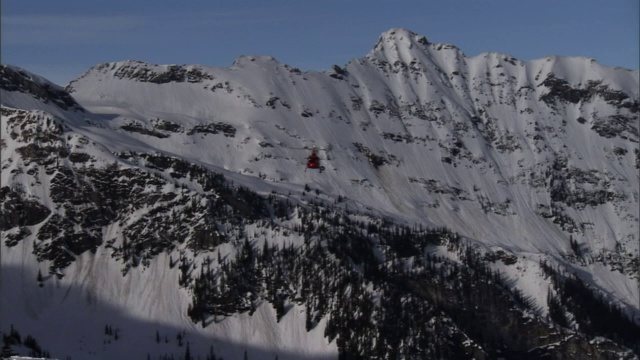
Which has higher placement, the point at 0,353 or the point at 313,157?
the point at 313,157

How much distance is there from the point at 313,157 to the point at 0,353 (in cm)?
9662

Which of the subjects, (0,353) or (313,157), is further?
(313,157)

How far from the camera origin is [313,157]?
14925 centimetres

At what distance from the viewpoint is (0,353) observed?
54.5 m
